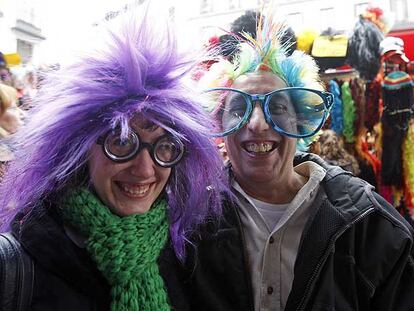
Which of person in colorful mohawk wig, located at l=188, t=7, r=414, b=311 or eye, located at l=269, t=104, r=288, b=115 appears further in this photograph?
eye, located at l=269, t=104, r=288, b=115

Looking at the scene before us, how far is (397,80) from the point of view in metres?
2.18

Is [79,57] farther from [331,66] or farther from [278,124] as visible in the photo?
[331,66]

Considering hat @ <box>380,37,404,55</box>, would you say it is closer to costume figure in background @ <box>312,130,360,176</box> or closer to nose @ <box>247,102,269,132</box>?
costume figure in background @ <box>312,130,360,176</box>

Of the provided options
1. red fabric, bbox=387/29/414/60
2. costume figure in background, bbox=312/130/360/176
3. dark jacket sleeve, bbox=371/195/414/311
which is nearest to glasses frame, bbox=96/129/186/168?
dark jacket sleeve, bbox=371/195/414/311

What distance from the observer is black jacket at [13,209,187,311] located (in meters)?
0.80

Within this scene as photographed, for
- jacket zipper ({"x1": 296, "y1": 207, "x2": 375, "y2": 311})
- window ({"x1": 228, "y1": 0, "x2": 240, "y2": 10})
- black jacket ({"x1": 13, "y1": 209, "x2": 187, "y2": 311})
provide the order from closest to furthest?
black jacket ({"x1": 13, "y1": 209, "x2": 187, "y2": 311}) < jacket zipper ({"x1": 296, "y1": 207, "x2": 375, "y2": 311}) < window ({"x1": 228, "y1": 0, "x2": 240, "y2": 10})

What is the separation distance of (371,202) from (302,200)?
0.20 metres

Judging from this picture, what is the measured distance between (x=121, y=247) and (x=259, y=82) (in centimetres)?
73

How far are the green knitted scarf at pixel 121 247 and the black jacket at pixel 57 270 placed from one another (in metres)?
0.03

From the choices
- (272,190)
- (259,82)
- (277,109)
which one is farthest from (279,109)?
(272,190)

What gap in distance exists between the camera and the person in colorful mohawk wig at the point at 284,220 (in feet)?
3.83

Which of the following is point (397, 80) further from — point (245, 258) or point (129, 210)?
point (129, 210)

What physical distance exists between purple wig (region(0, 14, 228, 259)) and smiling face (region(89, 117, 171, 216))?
0.03 metres

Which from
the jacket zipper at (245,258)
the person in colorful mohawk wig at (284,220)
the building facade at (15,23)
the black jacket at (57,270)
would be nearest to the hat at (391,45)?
the person in colorful mohawk wig at (284,220)
